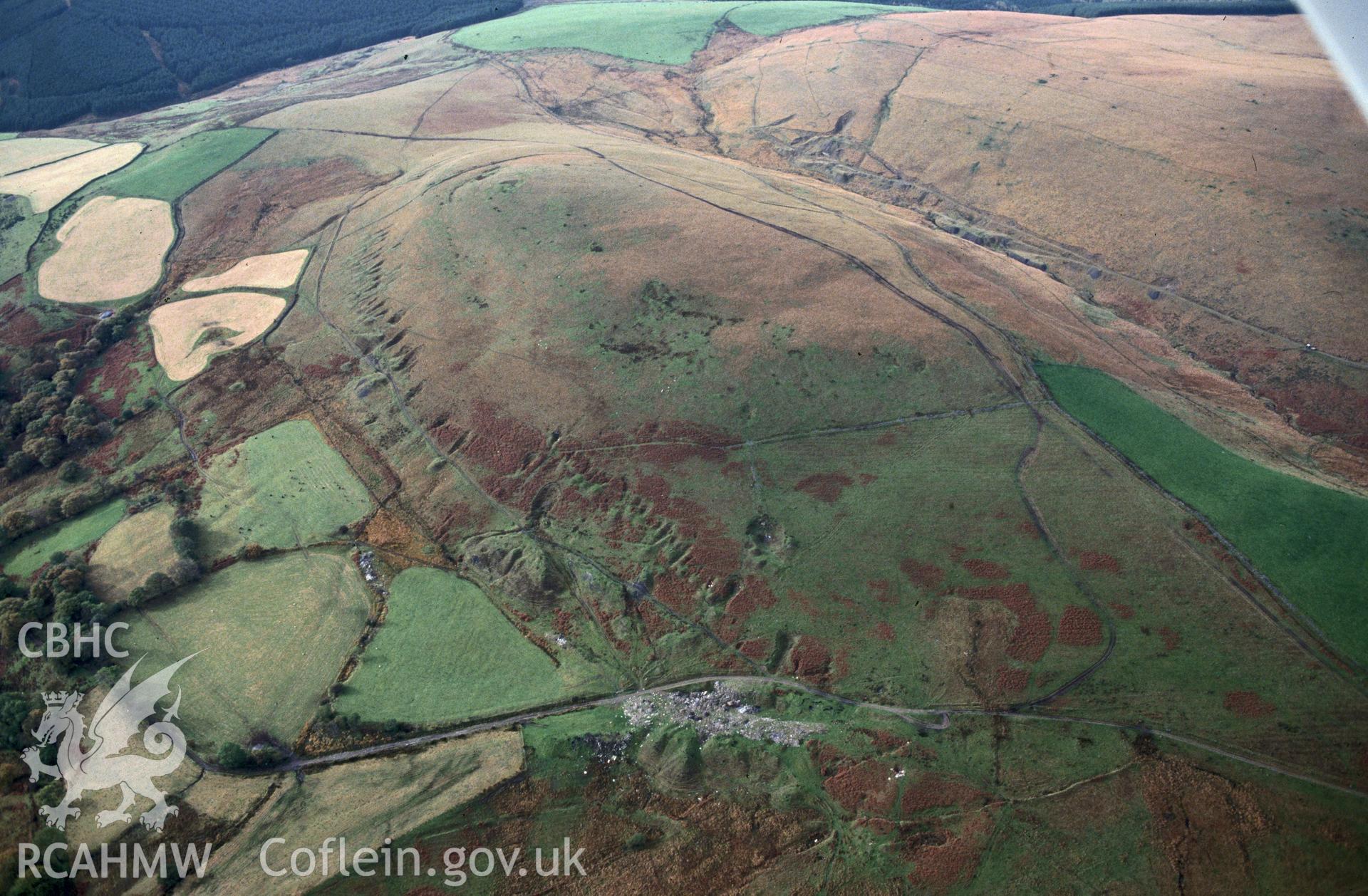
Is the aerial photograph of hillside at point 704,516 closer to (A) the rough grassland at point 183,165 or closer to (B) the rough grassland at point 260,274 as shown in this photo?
(B) the rough grassland at point 260,274

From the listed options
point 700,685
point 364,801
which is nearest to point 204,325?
point 364,801

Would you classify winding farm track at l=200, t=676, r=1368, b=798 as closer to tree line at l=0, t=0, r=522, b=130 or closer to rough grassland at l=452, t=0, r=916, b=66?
rough grassland at l=452, t=0, r=916, b=66

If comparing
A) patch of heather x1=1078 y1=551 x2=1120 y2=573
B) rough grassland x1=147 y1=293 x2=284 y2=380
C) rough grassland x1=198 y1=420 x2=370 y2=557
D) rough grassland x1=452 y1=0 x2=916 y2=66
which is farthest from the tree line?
patch of heather x1=1078 y1=551 x2=1120 y2=573

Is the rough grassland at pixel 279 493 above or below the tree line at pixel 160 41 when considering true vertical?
below

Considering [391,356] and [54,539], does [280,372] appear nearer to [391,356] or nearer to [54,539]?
[391,356]

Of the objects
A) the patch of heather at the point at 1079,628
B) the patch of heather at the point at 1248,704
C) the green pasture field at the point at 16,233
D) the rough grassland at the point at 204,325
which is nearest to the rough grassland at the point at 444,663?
the patch of heather at the point at 1079,628

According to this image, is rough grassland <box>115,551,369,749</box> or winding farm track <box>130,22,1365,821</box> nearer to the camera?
winding farm track <box>130,22,1365,821</box>
